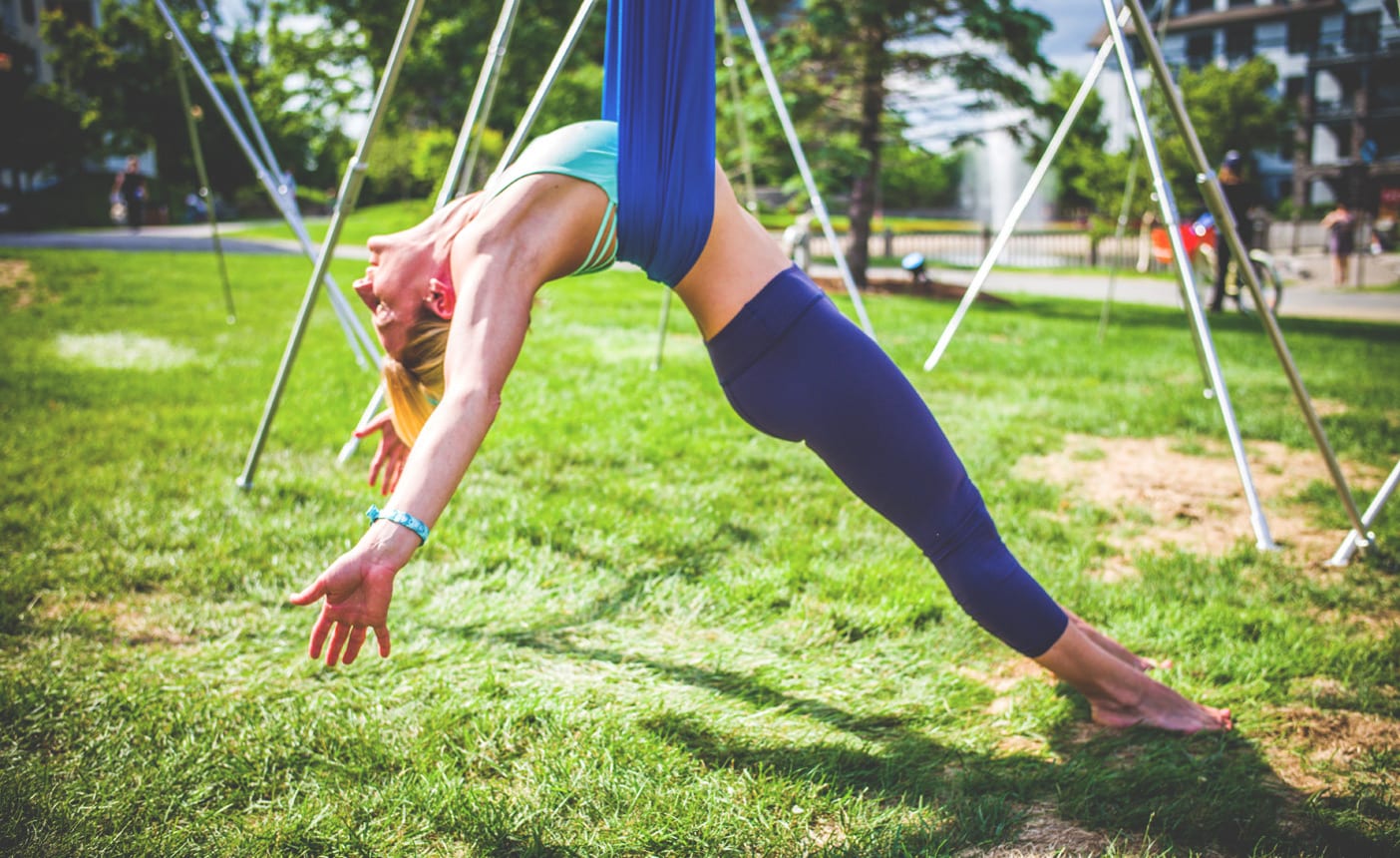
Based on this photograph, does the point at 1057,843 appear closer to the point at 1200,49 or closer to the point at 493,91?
the point at 493,91

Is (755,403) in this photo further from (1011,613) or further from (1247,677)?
(1247,677)

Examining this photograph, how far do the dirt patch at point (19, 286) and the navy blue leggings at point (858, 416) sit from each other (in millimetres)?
10955

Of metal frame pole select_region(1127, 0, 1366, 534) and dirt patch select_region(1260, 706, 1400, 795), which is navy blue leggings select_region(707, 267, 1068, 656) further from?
metal frame pole select_region(1127, 0, 1366, 534)

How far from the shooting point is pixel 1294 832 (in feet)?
6.71

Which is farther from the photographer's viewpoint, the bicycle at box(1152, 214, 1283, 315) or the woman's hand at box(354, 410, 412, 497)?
the bicycle at box(1152, 214, 1283, 315)

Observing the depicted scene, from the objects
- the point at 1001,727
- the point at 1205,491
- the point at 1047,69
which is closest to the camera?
the point at 1001,727

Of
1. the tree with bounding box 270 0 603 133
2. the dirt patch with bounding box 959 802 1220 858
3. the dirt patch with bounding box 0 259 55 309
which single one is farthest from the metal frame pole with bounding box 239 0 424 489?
the tree with bounding box 270 0 603 133

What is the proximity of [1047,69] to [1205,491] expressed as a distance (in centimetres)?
1029

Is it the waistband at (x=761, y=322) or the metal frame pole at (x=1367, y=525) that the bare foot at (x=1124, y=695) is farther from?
the metal frame pole at (x=1367, y=525)

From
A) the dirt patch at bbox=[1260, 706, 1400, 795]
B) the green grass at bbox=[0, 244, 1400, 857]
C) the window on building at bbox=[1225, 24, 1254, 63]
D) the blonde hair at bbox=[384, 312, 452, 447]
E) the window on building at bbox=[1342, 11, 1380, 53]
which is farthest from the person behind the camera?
the window on building at bbox=[1225, 24, 1254, 63]

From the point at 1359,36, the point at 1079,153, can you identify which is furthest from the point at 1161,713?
the point at 1359,36

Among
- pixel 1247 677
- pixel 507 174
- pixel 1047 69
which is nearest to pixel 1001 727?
pixel 1247 677

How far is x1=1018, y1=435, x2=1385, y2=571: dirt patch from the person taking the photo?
3.92 m

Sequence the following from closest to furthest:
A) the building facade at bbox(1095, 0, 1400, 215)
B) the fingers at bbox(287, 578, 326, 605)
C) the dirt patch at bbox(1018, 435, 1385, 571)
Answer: the fingers at bbox(287, 578, 326, 605)
the dirt patch at bbox(1018, 435, 1385, 571)
the building facade at bbox(1095, 0, 1400, 215)
